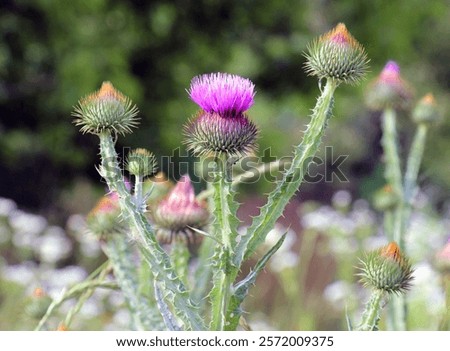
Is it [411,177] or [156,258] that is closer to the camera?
[156,258]

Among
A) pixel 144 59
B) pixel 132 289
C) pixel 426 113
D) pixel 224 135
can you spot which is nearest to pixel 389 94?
pixel 426 113

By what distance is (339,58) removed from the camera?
2191 mm

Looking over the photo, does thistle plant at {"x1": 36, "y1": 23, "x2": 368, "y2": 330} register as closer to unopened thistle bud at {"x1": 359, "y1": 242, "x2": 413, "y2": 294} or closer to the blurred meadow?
unopened thistle bud at {"x1": 359, "y1": 242, "x2": 413, "y2": 294}

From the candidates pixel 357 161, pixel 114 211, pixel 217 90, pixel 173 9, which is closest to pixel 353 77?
pixel 217 90

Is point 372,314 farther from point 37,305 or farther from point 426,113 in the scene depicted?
point 426,113

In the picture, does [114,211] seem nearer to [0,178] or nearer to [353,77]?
[353,77]

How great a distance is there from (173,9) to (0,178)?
11.5ft

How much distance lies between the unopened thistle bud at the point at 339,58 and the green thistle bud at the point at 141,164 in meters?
0.55

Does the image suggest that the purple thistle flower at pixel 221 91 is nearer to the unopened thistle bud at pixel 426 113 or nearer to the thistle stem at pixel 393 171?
the thistle stem at pixel 393 171

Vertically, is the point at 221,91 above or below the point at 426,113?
below

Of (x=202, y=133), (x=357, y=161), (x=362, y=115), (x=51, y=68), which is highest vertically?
(x=362, y=115)

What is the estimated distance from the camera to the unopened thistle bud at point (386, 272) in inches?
83.1

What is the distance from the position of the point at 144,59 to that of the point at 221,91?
7528mm

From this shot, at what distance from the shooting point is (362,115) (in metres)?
16.5
